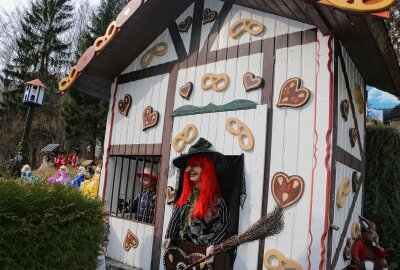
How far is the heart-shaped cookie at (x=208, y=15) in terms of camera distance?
483 centimetres

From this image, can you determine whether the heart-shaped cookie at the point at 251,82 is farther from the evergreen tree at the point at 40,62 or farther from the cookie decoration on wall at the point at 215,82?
the evergreen tree at the point at 40,62

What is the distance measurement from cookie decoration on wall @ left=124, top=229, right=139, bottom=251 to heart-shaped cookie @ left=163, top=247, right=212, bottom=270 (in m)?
1.23

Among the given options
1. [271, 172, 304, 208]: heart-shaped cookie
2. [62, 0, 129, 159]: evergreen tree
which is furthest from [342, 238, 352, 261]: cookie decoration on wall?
[62, 0, 129, 159]: evergreen tree

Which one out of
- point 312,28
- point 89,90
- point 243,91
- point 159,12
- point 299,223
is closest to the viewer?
point 299,223

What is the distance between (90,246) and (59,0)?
28375 millimetres

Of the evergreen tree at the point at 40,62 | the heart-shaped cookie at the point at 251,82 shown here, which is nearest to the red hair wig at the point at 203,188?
the heart-shaped cookie at the point at 251,82

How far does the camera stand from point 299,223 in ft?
11.7

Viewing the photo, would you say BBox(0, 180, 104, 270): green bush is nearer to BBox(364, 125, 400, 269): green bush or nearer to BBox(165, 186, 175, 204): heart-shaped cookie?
BBox(165, 186, 175, 204): heart-shaped cookie

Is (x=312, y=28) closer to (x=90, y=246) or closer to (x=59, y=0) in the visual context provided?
(x=90, y=246)

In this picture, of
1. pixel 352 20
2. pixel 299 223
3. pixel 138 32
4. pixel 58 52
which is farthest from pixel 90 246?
pixel 58 52

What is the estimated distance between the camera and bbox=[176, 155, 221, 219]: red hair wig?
3789mm

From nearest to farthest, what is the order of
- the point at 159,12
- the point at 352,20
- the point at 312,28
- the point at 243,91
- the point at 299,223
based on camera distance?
the point at 352,20 < the point at 299,223 < the point at 312,28 < the point at 243,91 < the point at 159,12

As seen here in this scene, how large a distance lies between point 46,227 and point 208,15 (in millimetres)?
3364

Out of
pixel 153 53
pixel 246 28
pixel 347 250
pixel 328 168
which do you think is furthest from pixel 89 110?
pixel 328 168
